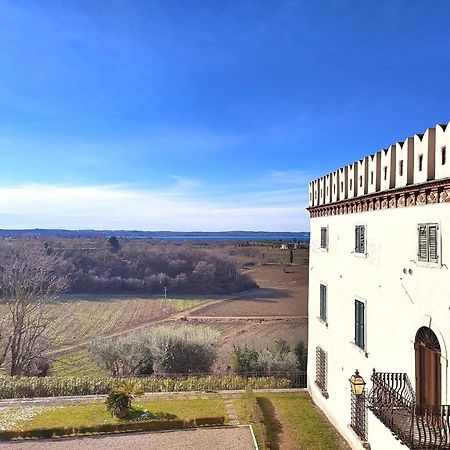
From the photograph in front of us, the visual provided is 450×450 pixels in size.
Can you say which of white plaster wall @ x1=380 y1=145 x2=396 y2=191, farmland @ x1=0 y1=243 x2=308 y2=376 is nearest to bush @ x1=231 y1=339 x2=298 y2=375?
farmland @ x1=0 y1=243 x2=308 y2=376

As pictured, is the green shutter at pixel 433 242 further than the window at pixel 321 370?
No

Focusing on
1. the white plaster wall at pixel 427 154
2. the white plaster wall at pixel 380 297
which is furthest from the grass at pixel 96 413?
the white plaster wall at pixel 427 154

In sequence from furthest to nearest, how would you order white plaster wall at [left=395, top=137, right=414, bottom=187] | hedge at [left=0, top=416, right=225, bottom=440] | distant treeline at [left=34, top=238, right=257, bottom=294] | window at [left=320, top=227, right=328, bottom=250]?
distant treeline at [left=34, top=238, right=257, bottom=294]
window at [left=320, top=227, right=328, bottom=250]
hedge at [left=0, top=416, right=225, bottom=440]
white plaster wall at [left=395, top=137, right=414, bottom=187]

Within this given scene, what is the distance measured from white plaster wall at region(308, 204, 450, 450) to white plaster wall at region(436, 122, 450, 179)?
581mm

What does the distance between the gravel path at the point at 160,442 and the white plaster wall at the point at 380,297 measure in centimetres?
328

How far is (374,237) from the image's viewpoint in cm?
1036

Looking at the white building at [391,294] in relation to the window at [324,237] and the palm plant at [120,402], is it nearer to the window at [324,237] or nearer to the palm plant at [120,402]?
the window at [324,237]

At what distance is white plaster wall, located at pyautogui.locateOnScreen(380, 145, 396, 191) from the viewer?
30.3 feet

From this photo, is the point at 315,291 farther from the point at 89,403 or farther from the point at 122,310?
the point at 122,310

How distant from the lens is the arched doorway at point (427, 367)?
305 inches

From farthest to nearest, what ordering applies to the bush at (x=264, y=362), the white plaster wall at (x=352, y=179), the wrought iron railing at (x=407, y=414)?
1. the bush at (x=264, y=362)
2. the white plaster wall at (x=352, y=179)
3. the wrought iron railing at (x=407, y=414)

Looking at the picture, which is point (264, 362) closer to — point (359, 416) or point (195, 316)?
point (359, 416)

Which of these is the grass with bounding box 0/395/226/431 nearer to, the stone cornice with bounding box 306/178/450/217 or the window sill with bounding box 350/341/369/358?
the window sill with bounding box 350/341/369/358

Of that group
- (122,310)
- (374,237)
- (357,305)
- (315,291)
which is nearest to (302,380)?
(315,291)
